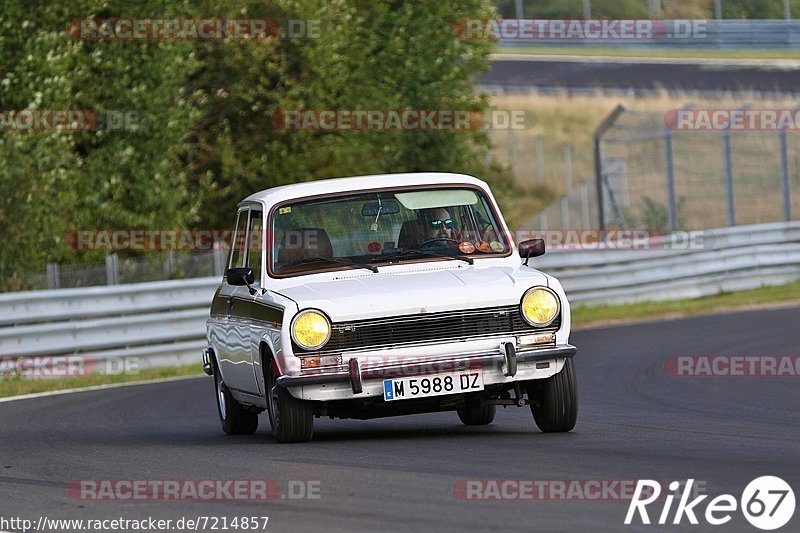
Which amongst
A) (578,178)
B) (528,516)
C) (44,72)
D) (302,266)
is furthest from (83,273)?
(578,178)

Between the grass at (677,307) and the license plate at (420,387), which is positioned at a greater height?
the license plate at (420,387)

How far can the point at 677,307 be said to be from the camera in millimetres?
23453

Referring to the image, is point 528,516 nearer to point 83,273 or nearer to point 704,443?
point 704,443

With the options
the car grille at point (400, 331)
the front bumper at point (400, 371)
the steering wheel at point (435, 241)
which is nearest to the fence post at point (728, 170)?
the steering wheel at point (435, 241)

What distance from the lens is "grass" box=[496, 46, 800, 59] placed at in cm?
4734

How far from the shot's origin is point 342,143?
2862cm

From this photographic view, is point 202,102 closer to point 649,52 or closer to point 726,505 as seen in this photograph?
point 726,505

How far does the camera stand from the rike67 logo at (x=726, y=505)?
6.18m

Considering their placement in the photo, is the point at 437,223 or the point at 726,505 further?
the point at 437,223

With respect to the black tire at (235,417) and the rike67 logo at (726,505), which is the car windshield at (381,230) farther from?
the rike67 logo at (726,505)

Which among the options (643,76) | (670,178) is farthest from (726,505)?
(643,76)

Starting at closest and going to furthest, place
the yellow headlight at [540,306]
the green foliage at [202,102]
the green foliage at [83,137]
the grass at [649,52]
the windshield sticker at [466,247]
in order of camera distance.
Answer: the yellow headlight at [540,306], the windshield sticker at [466,247], the green foliage at [83,137], the green foliage at [202,102], the grass at [649,52]

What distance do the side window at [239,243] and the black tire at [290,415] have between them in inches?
69.8

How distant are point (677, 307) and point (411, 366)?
587 inches
